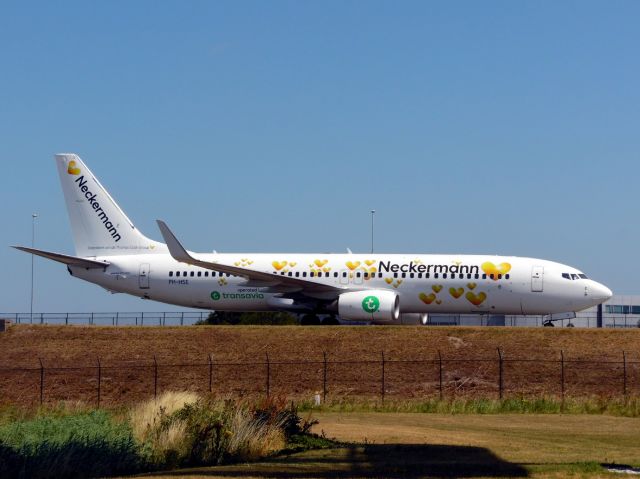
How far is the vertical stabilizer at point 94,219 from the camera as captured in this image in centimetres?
5288

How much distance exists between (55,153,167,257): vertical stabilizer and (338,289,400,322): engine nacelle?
33.1 ft

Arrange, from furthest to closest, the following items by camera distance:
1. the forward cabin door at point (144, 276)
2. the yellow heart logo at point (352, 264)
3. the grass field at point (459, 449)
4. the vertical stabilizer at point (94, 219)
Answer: the vertical stabilizer at point (94, 219), the forward cabin door at point (144, 276), the yellow heart logo at point (352, 264), the grass field at point (459, 449)

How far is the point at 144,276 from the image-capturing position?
51625 mm

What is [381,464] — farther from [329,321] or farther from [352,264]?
[329,321]

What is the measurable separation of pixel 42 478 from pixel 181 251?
90.4 feet

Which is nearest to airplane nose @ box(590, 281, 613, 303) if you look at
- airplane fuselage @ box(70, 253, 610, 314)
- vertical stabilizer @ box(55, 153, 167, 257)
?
airplane fuselage @ box(70, 253, 610, 314)

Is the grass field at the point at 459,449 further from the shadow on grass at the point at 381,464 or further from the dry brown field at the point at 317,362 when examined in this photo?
the dry brown field at the point at 317,362

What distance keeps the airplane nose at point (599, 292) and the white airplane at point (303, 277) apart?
0.14 ft

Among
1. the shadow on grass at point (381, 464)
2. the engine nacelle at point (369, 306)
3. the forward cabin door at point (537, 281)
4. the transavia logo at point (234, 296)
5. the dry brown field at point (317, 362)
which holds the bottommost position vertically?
the shadow on grass at point (381, 464)

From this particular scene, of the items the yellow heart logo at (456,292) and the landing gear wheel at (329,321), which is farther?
the landing gear wheel at (329,321)

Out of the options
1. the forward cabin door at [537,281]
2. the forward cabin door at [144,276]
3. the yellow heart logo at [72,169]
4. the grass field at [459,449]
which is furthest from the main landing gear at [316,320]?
the grass field at [459,449]

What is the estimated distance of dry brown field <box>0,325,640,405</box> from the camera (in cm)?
4206

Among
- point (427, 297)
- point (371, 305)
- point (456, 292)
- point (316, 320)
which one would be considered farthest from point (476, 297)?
point (316, 320)

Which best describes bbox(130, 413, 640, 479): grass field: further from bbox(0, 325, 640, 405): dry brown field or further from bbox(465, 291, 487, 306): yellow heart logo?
bbox(465, 291, 487, 306): yellow heart logo
